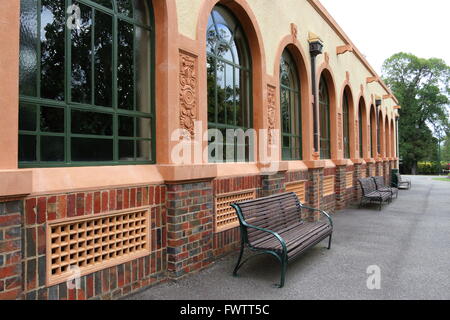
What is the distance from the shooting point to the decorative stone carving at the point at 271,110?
6.04m

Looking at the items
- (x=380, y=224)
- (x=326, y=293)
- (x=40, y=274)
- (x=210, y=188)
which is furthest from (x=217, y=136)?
(x=380, y=224)

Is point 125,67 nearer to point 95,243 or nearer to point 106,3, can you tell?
point 106,3


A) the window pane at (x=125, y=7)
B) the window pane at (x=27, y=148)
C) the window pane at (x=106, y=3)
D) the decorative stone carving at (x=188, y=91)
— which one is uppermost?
the window pane at (x=125, y=7)

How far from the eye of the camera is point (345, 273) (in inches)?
159

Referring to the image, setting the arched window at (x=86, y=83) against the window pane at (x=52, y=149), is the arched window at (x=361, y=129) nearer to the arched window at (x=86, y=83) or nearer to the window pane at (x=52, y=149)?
the arched window at (x=86, y=83)

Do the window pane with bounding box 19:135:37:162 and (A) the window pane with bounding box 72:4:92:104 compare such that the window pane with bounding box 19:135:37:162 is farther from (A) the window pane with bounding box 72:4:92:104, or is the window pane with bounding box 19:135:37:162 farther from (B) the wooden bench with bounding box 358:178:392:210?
(B) the wooden bench with bounding box 358:178:392:210

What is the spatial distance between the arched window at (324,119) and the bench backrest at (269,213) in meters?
4.78

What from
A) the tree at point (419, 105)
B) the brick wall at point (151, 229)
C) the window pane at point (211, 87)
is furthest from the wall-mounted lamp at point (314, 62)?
the tree at point (419, 105)

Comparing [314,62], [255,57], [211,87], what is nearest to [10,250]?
[211,87]

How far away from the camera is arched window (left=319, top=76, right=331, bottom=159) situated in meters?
9.48

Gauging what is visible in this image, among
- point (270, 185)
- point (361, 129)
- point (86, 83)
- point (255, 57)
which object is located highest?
point (255, 57)

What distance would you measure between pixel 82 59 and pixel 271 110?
371 centimetres

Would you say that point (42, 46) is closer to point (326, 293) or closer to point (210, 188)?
point (210, 188)

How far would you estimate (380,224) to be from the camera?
287 inches
